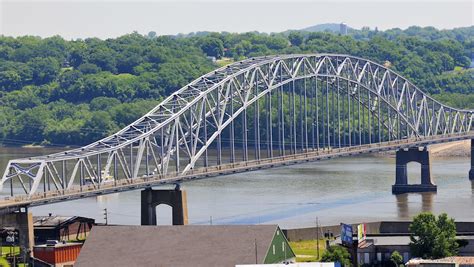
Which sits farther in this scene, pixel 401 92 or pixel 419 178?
pixel 401 92

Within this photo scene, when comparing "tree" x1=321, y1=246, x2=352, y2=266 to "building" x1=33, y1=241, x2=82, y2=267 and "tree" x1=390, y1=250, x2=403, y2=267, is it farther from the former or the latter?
"building" x1=33, y1=241, x2=82, y2=267

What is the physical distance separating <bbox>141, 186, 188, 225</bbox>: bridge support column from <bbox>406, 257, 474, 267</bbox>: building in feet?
95.1

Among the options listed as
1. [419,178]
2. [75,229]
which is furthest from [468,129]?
[75,229]

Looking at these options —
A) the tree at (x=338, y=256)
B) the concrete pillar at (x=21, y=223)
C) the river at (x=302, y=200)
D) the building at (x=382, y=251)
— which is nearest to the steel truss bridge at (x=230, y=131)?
the concrete pillar at (x=21, y=223)

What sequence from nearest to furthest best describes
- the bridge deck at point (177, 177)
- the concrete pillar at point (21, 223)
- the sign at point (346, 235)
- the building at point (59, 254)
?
the sign at point (346, 235) < the building at point (59, 254) < the concrete pillar at point (21, 223) < the bridge deck at point (177, 177)

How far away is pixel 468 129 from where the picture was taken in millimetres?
170375

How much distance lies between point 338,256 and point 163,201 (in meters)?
30.0

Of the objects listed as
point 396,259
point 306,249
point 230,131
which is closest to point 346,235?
point 396,259

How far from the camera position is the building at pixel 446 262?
68.1m

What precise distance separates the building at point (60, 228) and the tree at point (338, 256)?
21246mm

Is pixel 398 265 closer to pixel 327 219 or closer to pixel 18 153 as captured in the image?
pixel 327 219

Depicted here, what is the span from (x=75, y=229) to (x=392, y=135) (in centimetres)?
6483

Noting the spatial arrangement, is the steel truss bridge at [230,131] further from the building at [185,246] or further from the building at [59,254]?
the building at [185,246]

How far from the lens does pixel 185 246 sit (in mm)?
69250
